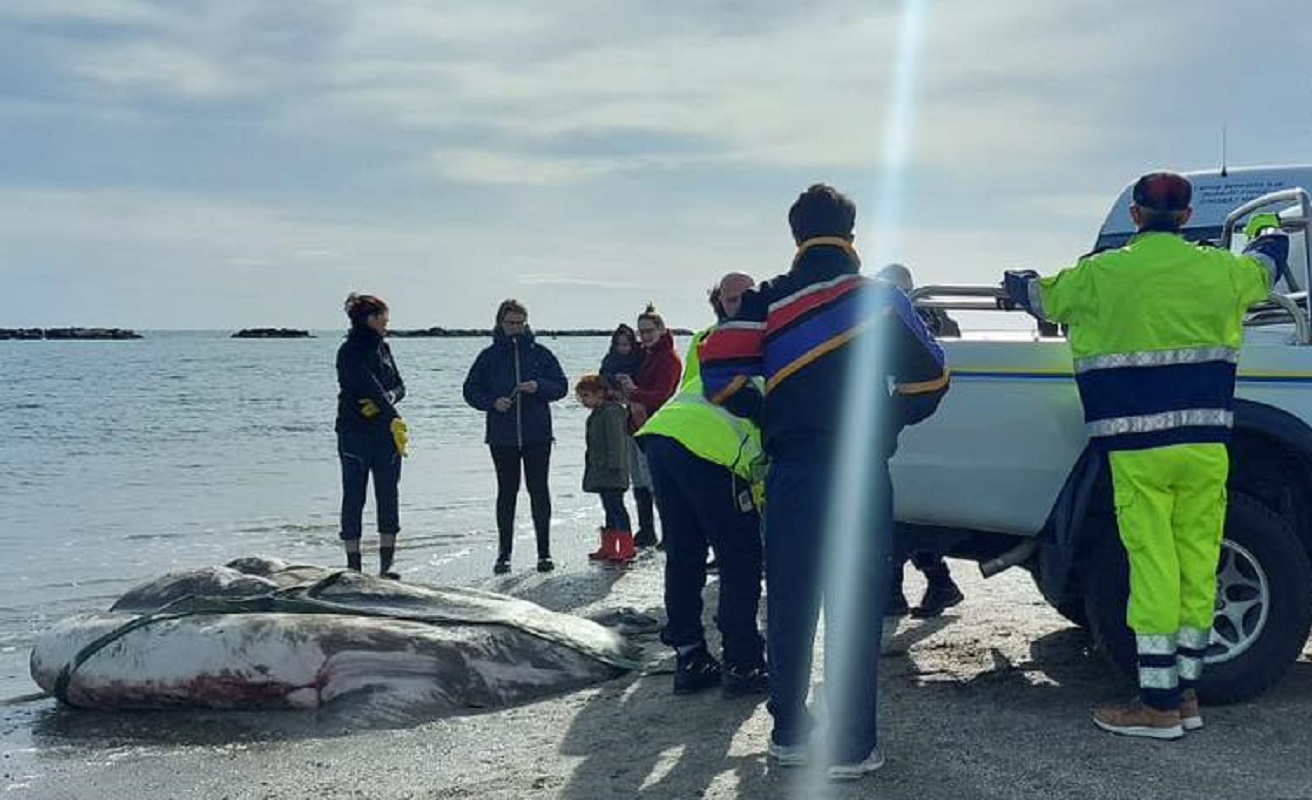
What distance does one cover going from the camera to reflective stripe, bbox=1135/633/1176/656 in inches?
205

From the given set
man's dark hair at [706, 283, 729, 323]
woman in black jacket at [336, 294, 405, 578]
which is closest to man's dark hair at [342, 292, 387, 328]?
woman in black jacket at [336, 294, 405, 578]

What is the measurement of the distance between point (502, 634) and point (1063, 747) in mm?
2944

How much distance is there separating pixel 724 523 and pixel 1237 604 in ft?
7.15

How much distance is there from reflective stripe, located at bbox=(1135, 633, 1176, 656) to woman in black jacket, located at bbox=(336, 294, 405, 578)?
6106 mm

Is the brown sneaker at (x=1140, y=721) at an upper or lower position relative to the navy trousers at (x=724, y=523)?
lower

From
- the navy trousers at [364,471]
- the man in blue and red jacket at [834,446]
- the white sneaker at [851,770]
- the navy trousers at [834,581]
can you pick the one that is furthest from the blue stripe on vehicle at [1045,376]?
the navy trousers at [364,471]

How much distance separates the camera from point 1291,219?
5.76 metres

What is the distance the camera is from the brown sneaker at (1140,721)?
522 cm

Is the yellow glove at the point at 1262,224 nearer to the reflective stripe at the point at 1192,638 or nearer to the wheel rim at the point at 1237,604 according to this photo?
the wheel rim at the point at 1237,604

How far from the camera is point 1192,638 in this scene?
527 centimetres

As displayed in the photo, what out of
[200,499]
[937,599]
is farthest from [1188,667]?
[200,499]

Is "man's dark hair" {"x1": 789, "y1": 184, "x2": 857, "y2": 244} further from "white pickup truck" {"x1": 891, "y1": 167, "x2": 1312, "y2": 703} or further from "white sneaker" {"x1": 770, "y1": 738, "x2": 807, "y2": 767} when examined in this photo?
"white sneaker" {"x1": 770, "y1": 738, "x2": 807, "y2": 767}

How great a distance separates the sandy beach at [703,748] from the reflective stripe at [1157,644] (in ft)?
1.13

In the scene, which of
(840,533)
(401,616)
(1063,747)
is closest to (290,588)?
(401,616)
